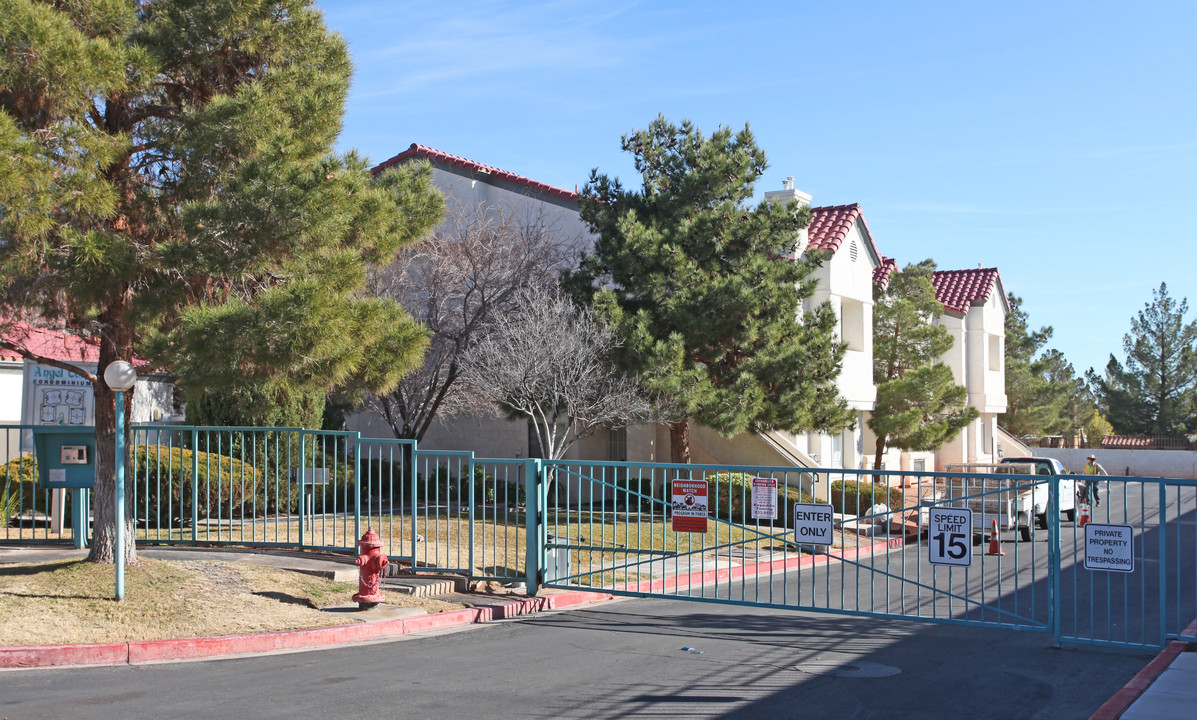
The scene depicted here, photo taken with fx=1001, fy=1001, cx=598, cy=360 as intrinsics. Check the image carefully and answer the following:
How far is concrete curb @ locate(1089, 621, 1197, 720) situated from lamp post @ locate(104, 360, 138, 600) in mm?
9212

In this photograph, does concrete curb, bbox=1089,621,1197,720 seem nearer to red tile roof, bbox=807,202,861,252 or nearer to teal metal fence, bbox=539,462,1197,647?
teal metal fence, bbox=539,462,1197,647

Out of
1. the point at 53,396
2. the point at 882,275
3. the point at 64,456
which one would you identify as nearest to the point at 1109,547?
the point at 64,456

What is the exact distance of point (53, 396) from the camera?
22.0 m

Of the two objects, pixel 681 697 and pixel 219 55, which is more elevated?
pixel 219 55

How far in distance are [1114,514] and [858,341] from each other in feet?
27.9

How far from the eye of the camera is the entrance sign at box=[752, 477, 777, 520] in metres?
11.5

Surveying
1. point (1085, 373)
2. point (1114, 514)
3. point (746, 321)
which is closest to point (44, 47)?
point (746, 321)

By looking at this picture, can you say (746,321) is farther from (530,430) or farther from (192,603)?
(192,603)

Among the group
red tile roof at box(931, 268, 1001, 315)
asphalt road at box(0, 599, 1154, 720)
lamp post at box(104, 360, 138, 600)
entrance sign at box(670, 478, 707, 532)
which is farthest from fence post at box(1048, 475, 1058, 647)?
red tile roof at box(931, 268, 1001, 315)

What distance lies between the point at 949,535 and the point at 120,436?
28.9 feet

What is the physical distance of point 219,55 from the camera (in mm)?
11633

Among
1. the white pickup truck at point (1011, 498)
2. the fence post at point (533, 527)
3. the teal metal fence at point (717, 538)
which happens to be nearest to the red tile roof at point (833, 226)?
the white pickup truck at point (1011, 498)

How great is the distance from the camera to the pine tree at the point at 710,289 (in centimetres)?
2150

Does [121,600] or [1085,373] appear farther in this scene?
[1085,373]
